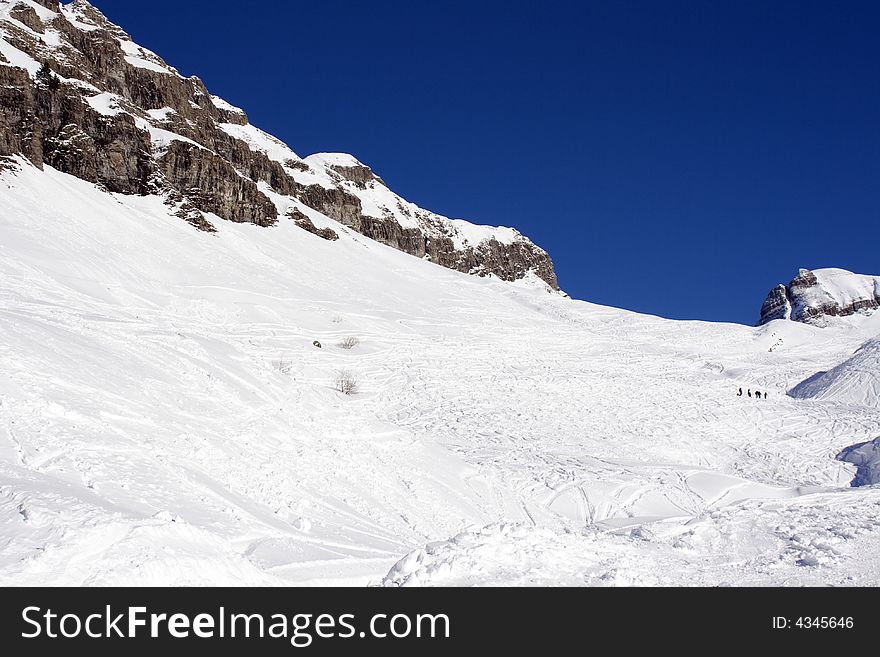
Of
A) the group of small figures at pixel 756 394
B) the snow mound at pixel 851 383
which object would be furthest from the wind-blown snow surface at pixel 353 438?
the snow mound at pixel 851 383

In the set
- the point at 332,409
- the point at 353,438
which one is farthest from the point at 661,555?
the point at 332,409

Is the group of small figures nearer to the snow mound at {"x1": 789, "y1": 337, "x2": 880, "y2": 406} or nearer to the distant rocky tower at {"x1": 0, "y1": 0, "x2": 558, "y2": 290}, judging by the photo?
the snow mound at {"x1": 789, "y1": 337, "x2": 880, "y2": 406}

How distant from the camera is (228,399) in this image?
16.8 m

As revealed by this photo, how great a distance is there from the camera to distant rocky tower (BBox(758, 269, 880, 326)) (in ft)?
383

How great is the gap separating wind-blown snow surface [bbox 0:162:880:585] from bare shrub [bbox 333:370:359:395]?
656 millimetres

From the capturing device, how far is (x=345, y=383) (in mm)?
Result: 27984

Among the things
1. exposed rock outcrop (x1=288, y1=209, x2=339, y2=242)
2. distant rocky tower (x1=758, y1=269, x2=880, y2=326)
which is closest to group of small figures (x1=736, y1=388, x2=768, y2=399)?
exposed rock outcrop (x1=288, y1=209, x2=339, y2=242)

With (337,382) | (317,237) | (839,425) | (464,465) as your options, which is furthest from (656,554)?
(317,237)

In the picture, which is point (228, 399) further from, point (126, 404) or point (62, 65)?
point (62, 65)

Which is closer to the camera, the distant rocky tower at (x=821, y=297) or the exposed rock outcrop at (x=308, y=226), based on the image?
the exposed rock outcrop at (x=308, y=226)

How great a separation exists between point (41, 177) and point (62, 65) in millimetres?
20218

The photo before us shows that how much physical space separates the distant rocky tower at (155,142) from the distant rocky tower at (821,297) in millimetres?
58004

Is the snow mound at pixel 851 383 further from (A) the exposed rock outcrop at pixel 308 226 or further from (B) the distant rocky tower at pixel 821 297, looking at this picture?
(B) the distant rocky tower at pixel 821 297

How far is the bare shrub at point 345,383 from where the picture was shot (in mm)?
27688
